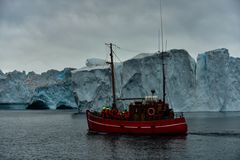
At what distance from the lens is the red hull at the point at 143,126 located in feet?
108

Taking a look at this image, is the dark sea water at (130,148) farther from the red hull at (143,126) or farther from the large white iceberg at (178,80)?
the large white iceberg at (178,80)

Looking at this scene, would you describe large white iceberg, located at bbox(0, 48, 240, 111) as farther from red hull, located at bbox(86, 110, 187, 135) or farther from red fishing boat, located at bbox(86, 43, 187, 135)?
red fishing boat, located at bbox(86, 43, 187, 135)

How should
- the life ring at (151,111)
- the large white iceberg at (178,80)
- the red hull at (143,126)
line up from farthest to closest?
the large white iceberg at (178,80), the life ring at (151,111), the red hull at (143,126)

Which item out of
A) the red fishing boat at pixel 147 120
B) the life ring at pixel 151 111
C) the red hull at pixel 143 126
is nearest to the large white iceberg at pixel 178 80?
the red hull at pixel 143 126

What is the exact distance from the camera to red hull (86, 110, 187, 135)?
33000 mm

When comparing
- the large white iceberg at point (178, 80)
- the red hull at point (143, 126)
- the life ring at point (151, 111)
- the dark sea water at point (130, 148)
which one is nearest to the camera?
the dark sea water at point (130, 148)

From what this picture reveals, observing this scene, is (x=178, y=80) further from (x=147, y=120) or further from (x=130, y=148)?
(x=130, y=148)

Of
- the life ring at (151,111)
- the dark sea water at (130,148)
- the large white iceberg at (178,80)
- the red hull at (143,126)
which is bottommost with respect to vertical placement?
the dark sea water at (130,148)

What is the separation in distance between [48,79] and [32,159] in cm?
8010

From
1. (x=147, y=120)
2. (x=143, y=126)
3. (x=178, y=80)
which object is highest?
(x=178, y=80)

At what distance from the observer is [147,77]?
65438mm

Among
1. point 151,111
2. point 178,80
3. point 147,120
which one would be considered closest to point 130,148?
point 147,120

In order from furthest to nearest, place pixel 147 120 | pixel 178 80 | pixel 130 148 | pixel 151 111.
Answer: pixel 178 80 → pixel 147 120 → pixel 151 111 → pixel 130 148

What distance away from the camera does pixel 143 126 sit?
3378 cm
